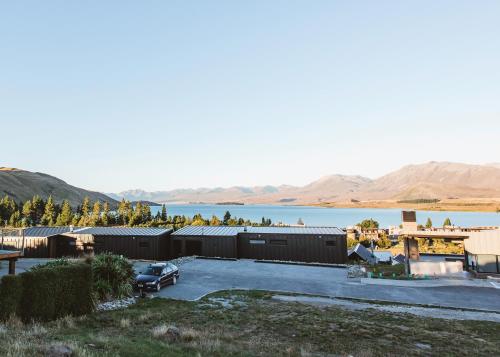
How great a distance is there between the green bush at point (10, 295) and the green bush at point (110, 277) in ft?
16.2

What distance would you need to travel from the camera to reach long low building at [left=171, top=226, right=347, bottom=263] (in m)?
35.3

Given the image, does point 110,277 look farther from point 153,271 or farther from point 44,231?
point 44,231

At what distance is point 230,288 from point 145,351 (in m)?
14.6

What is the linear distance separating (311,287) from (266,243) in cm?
1384

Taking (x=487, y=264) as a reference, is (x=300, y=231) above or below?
above

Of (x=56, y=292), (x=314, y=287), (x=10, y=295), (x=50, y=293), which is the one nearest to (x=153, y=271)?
(x=56, y=292)

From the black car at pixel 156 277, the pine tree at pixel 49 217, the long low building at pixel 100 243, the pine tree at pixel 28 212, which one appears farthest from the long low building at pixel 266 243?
the pine tree at pixel 28 212

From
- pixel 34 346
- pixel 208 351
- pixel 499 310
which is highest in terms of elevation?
pixel 34 346

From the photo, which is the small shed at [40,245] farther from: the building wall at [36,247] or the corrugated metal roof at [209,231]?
the corrugated metal roof at [209,231]

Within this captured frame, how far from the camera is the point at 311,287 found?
23.6 m

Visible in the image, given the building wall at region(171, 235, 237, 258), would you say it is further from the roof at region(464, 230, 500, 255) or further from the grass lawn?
the roof at region(464, 230, 500, 255)

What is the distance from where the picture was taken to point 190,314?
15.8 m

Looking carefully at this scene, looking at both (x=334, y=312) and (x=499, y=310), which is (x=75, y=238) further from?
(x=499, y=310)

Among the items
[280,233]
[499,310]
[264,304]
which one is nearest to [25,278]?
[264,304]
